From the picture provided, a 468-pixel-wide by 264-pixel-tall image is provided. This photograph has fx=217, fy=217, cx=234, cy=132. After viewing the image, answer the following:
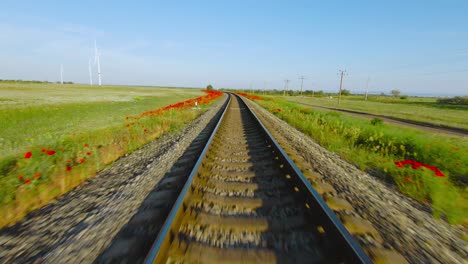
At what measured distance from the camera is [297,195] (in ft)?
10.3

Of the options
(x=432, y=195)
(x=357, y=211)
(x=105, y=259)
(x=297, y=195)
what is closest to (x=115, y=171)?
(x=105, y=259)

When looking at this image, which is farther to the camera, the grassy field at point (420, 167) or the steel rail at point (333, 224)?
the grassy field at point (420, 167)

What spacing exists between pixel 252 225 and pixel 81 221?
7.17ft

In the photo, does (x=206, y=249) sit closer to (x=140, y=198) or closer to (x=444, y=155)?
(x=140, y=198)

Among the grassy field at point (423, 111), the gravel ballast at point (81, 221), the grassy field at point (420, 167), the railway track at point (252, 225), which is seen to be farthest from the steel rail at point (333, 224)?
the grassy field at point (423, 111)

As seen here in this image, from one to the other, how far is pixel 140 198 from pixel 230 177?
149 cm

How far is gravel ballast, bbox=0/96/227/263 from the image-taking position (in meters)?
2.20

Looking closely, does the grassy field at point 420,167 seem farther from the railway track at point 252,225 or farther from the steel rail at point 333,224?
the railway track at point 252,225

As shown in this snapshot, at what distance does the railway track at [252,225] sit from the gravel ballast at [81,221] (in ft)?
2.52

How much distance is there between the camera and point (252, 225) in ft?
8.05

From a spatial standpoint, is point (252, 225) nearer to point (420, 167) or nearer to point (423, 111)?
point (420, 167)

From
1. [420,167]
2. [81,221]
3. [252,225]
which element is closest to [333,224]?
[252,225]

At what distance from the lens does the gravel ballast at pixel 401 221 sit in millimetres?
2363

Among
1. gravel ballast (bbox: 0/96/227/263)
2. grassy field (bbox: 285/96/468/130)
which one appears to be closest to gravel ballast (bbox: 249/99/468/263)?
gravel ballast (bbox: 0/96/227/263)
